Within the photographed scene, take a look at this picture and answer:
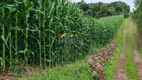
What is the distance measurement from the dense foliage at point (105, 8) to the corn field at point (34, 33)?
2911 centimetres

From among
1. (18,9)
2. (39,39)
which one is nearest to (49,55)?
(39,39)

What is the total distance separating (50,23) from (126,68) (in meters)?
6.62

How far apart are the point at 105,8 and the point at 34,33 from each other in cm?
4386

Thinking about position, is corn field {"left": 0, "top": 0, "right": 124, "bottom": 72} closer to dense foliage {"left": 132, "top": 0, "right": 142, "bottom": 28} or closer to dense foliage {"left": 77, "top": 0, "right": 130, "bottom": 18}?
dense foliage {"left": 132, "top": 0, "right": 142, "bottom": 28}

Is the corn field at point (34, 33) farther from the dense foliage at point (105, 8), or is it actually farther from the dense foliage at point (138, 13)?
the dense foliage at point (105, 8)

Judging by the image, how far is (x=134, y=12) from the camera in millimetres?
26031

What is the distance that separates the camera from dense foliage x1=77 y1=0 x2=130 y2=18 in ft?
143

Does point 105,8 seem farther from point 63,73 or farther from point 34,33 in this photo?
point 63,73

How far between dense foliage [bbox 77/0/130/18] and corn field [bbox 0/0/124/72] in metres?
29.1

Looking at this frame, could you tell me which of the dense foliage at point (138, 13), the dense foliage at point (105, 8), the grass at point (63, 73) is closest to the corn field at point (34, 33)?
the grass at point (63, 73)

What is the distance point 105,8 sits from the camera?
50.1 m

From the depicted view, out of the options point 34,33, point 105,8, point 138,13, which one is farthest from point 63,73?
point 105,8

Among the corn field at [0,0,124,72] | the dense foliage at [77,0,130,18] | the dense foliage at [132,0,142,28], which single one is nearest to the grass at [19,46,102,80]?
the corn field at [0,0,124,72]

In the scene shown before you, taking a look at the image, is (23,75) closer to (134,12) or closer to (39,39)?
(39,39)
